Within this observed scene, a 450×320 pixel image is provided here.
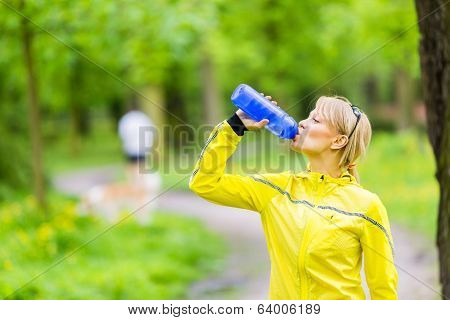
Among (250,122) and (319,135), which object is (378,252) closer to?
(319,135)

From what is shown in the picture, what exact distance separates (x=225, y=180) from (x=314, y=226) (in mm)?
404

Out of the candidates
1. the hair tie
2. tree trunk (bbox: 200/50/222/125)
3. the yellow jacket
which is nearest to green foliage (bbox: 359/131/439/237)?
tree trunk (bbox: 200/50/222/125)

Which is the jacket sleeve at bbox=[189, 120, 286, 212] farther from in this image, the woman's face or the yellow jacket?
the woman's face

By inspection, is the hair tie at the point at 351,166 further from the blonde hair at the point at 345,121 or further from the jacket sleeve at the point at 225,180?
the jacket sleeve at the point at 225,180

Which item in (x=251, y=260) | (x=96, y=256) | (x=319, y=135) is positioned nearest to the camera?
(x=319, y=135)

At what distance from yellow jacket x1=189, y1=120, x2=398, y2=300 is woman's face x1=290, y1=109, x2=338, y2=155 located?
101mm

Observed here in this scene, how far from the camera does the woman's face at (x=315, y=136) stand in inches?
97.9

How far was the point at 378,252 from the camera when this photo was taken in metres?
2.38

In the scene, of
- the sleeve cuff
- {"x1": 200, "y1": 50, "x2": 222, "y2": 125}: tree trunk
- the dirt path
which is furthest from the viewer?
{"x1": 200, "y1": 50, "x2": 222, "y2": 125}: tree trunk

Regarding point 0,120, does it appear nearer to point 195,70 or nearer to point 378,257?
point 378,257

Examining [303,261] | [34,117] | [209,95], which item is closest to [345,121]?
[303,261]

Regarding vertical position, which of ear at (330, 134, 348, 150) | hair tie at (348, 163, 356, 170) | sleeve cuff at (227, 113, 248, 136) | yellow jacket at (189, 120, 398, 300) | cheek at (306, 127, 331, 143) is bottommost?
yellow jacket at (189, 120, 398, 300)

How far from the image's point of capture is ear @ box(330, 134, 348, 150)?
2.49m
